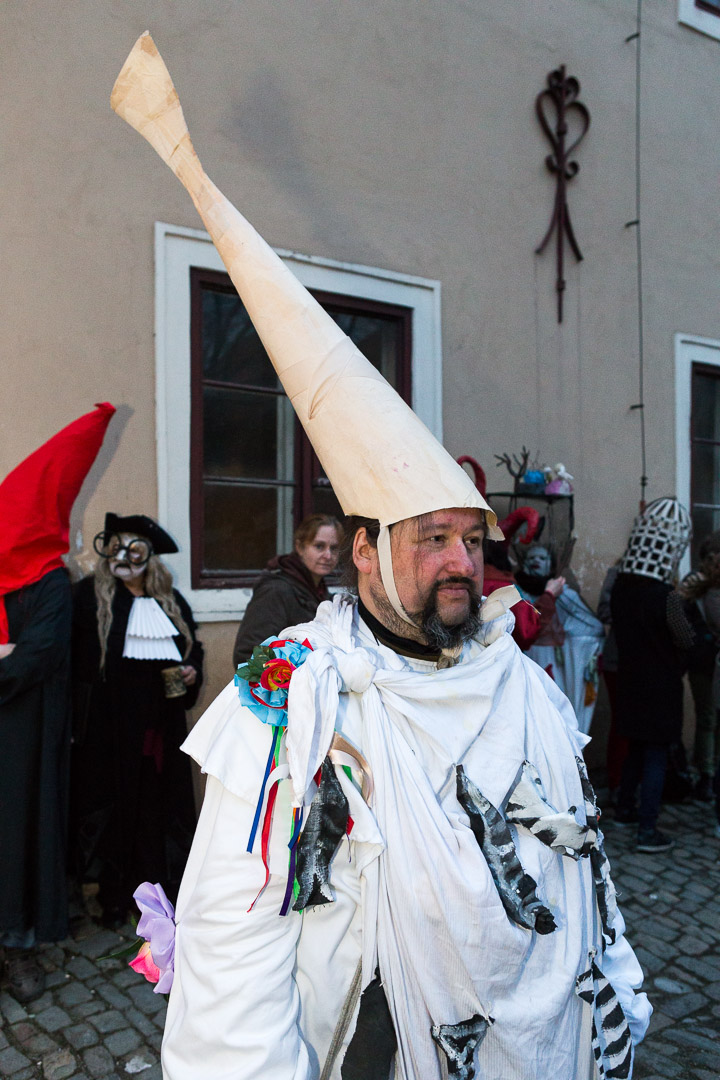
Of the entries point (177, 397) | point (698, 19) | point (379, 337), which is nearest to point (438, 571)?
point (177, 397)

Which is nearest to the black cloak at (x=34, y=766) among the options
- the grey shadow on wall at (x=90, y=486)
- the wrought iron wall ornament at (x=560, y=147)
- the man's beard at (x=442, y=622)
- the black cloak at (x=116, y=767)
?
the black cloak at (x=116, y=767)

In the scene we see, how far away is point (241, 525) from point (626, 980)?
3465 millimetres

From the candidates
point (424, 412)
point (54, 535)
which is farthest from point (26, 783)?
point (424, 412)

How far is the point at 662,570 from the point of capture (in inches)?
191

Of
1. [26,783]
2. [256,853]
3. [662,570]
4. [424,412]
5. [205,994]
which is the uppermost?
[424,412]

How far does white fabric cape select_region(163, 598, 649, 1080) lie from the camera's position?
1299 mm

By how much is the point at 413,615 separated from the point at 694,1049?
230 cm

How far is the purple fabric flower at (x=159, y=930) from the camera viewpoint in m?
1.56

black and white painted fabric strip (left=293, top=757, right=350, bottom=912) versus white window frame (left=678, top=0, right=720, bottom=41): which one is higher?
white window frame (left=678, top=0, right=720, bottom=41)

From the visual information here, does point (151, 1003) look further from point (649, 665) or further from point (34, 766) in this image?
point (649, 665)

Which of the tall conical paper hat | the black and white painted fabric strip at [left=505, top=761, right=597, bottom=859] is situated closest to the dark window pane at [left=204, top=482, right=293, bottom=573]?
the tall conical paper hat

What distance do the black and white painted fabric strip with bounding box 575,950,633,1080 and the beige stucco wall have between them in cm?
314

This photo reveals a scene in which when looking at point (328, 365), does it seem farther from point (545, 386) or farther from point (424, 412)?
point (545, 386)

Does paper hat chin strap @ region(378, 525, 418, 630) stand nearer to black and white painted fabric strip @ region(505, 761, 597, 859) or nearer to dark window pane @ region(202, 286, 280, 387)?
black and white painted fabric strip @ region(505, 761, 597, 859)
